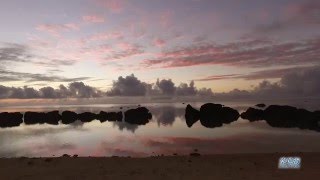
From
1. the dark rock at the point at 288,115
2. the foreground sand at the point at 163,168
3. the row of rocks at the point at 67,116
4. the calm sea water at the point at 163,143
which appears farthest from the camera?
the row of rocks at the point at 67,116

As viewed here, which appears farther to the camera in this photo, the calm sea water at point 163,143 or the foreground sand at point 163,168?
the calm sea water at point 163,143

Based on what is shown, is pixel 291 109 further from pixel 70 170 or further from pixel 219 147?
pixel 70 170

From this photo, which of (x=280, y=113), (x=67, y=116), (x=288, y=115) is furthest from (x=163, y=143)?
(x=67, y=116)

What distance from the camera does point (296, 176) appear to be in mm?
12719

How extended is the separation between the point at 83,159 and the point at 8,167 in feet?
11.5

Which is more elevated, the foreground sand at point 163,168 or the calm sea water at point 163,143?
the foreground sand at point 163,168

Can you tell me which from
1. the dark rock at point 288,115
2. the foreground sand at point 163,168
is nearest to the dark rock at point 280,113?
the dark rock at point 288,115

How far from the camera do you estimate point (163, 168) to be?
48.7 feet

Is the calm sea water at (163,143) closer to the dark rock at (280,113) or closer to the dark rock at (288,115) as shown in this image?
the dark rock at (288,115)

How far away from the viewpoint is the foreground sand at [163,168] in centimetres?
1332

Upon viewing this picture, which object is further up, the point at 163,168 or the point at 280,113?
the point at 163,168

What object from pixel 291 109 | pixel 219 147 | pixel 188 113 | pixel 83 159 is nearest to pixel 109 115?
pixel 188 113

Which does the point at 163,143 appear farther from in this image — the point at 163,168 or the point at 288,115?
the point at 288,115

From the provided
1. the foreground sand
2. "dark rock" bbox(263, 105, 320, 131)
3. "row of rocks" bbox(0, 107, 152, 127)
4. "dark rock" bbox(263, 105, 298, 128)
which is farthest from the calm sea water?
"row of rocks" bbox(0, 107, 152, 127)
